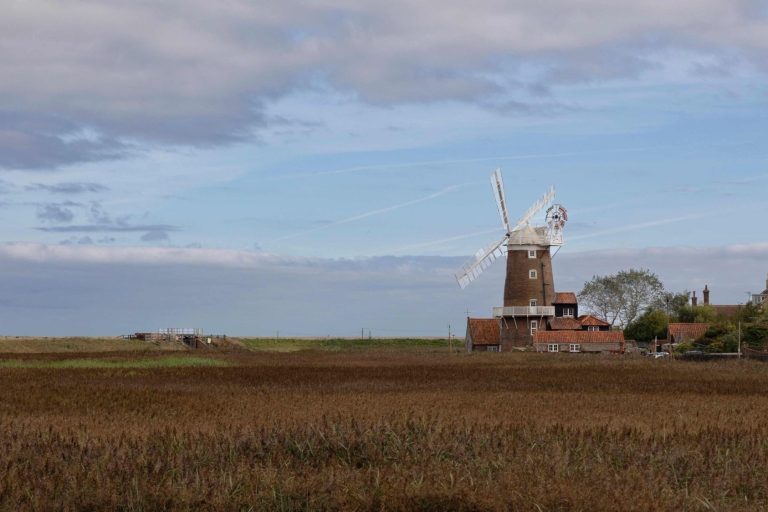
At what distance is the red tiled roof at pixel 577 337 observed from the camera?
84.7 m

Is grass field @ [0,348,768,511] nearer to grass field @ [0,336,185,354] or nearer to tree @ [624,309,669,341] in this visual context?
grass field @ [0,336,185,354]

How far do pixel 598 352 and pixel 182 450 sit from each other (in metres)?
78.0

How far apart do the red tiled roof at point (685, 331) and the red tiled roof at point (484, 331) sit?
19017mm

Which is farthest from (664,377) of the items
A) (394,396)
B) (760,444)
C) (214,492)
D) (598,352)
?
(598,352)

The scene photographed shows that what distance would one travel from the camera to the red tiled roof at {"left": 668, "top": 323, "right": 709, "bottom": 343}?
3893 inches

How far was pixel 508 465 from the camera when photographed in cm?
1165

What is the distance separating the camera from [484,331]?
92312 mm

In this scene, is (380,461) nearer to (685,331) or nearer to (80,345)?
(80,345)

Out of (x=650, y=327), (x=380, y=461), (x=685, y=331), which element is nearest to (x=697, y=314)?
(x=650, y=327)

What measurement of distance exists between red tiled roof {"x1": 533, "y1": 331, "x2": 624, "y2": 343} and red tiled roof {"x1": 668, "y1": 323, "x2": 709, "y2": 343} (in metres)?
11.1

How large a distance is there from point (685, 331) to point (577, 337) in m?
17.6

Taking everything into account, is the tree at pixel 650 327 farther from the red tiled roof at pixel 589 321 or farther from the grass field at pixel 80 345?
the grass field at pixel 80 345

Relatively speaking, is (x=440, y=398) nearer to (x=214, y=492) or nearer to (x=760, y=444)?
(x=760, y=444)

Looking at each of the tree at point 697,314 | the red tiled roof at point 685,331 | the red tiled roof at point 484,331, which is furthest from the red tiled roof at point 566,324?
the tree at point 697,314
